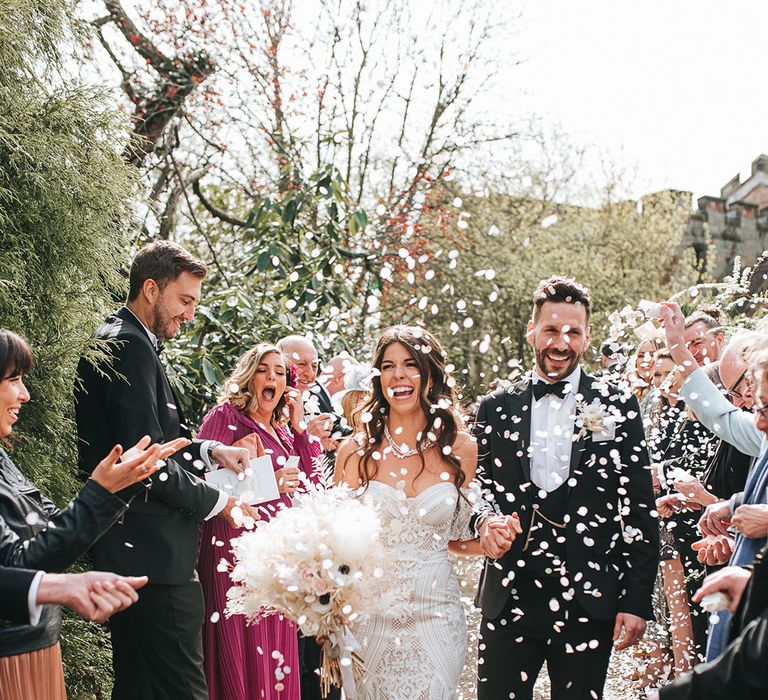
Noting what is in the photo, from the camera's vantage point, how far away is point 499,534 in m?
3.24

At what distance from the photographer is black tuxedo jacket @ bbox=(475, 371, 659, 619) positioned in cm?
337

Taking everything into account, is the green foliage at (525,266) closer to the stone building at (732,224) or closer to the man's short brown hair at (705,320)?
the stone building at (732,224)

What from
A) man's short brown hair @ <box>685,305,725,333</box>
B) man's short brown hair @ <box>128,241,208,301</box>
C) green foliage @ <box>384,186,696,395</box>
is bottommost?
man's short brown hair @ <box>685,305,725,333</box>

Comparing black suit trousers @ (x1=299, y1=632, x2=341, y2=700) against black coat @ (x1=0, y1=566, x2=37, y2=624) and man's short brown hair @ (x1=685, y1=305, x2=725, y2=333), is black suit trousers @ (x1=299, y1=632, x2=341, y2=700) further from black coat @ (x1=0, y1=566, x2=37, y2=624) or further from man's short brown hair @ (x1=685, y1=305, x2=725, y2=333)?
man's short brown hair @ (x1=685, y1=305, x2=725, y2=333)

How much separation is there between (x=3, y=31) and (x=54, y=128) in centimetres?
43

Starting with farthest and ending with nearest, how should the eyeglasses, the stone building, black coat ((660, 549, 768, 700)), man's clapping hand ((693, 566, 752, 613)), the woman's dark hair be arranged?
the stone building < the eyeglasses < the woman's dark hair < man's clapping hand ((693, 566, 752, 613)) < black coat ((660, 549, 768, 700))

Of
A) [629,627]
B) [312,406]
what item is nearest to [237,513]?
[629,627]

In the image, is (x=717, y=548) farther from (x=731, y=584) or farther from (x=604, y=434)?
(x=731, y=584)

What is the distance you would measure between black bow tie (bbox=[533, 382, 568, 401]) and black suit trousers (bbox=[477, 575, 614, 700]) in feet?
2.51

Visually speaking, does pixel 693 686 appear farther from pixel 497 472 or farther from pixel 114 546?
pixel 114 546

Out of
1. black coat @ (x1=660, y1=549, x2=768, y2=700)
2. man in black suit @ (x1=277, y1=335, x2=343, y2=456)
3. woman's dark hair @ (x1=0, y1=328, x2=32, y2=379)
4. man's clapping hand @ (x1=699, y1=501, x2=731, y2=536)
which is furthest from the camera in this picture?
man in black suit @ (x1=277, y1=335, x2=343, y2=456)

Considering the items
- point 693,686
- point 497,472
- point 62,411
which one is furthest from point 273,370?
point 693,686

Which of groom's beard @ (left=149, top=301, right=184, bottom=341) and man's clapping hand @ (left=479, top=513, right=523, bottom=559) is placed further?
groom's beard @ (left=149, top=301, right=184, bottom=341)

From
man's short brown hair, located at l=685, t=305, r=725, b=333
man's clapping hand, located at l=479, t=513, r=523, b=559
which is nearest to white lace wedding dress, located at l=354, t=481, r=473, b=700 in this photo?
man's clapping hand, located at l=479, t=513, r=523, b=559
